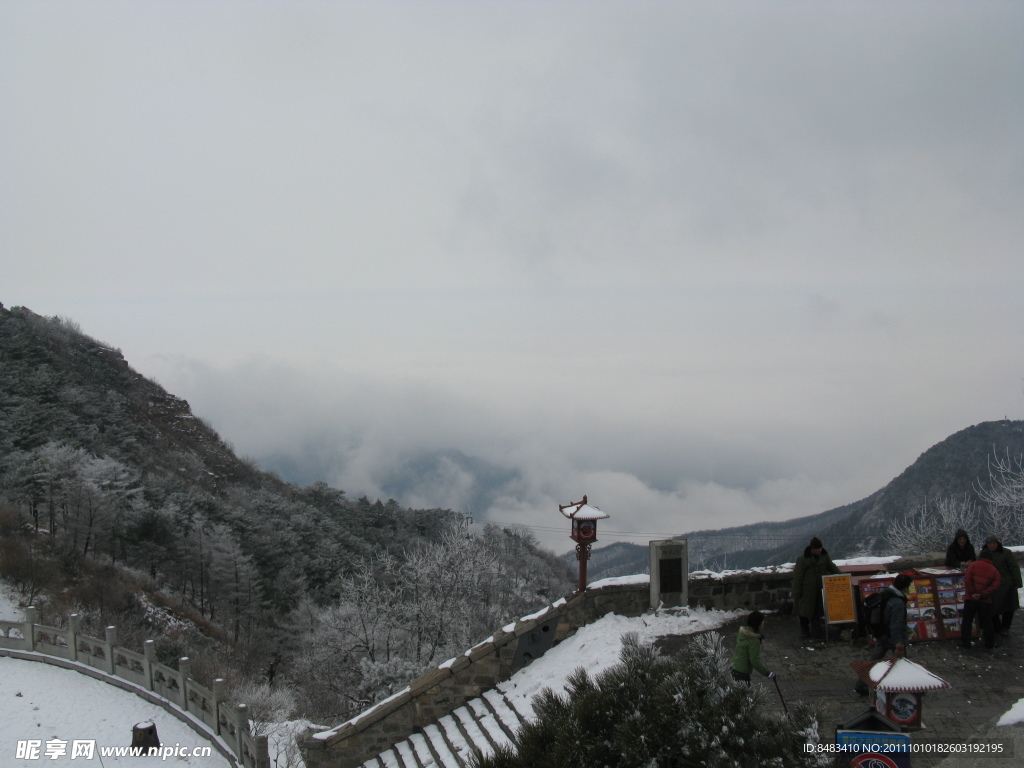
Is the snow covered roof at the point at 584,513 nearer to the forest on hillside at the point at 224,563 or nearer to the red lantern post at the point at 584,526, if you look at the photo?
the red lantern post at the point at 584,526

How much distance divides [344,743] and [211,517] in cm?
4610

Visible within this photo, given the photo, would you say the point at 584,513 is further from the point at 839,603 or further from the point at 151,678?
the point at 151,678

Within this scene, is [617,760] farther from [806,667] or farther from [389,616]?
[389,616]

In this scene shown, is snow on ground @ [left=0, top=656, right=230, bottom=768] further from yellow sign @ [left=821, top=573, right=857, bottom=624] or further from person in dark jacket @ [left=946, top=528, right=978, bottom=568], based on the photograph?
person in dark jacket @ [left=946, top=528, right=978, bottom=568]

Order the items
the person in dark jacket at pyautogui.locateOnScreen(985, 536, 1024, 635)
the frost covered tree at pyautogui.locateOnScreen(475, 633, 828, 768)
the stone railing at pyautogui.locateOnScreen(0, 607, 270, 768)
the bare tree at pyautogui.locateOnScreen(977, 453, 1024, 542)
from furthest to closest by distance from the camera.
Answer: the bare tree at pyautogui.locateOnScreen(977, 453, 1024, 542)
the stone railing at pyautogui.locateOnScreen(0, 607, 270, 768)
the person in dark jacket at pyautogui.locateOnScreen(985, 536, 1024, 635)
the frost covered tree at pyautogui.locateOnScreen(475, 633, 828, 768)

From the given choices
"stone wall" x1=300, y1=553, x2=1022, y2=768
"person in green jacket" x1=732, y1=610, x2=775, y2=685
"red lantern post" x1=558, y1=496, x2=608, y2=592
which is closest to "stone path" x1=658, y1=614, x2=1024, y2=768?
"person in green jacket" x1=732, y1=610, x2=775, y2=685

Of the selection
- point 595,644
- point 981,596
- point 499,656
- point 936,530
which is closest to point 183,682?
point 499,656

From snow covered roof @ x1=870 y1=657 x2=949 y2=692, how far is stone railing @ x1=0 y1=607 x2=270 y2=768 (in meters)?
10.9

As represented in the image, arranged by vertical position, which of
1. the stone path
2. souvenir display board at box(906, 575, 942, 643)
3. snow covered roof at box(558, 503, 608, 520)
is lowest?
the stone path

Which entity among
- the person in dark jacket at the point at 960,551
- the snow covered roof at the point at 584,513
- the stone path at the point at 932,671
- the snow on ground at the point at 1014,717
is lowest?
the stone path at the point at 932,671

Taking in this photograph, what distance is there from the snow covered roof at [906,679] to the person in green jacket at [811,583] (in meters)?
4.09

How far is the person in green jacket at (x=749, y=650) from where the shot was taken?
25.4 feet

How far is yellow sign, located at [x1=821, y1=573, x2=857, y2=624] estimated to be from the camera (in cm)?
1077

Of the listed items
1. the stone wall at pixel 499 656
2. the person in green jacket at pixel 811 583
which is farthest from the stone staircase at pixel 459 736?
the person in green jacket at pixel 811 583
